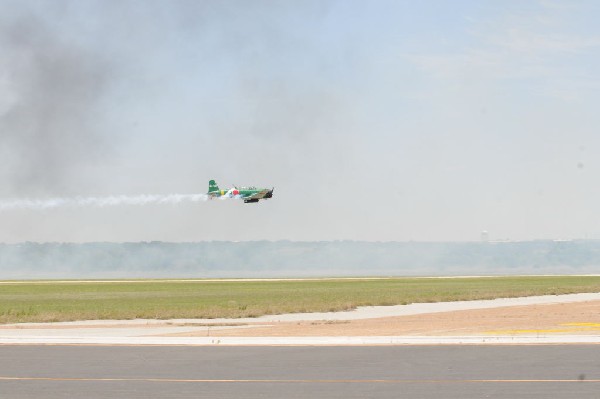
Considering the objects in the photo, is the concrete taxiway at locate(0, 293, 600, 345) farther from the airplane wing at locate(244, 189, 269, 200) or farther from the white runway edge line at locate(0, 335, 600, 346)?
the airplane wing at locate(244, 189, 269, 200)

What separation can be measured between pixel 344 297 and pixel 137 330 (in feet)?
→ 98.9

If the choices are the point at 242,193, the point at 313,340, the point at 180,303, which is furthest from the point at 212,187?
the point at 313,340

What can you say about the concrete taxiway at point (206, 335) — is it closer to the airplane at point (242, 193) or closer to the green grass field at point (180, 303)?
the green grass field at point (180, 303)

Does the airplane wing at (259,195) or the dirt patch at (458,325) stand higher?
the airplane wing at (259,195)

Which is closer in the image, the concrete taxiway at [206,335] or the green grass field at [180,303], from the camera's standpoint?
the concrete taxiway at [206,335]
